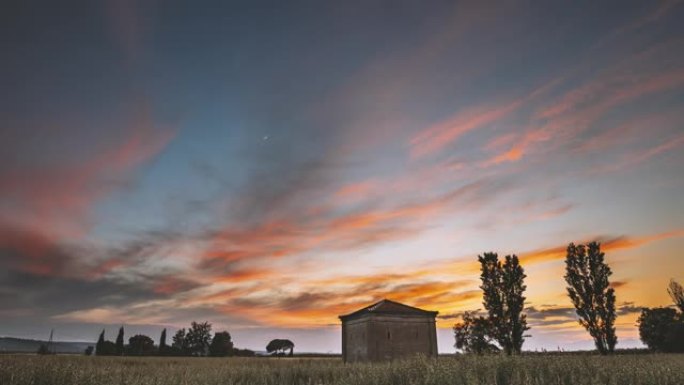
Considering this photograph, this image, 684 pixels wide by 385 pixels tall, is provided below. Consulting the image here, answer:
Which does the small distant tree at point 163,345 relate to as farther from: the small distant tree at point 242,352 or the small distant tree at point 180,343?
the small distant tree at point 242,352

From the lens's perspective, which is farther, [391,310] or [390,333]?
[391,310]

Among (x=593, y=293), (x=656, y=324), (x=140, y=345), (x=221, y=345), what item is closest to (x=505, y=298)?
(x=593, y=293)

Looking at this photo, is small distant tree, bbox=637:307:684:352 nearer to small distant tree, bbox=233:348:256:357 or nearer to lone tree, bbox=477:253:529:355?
lone tree, bbox=477:253:529:355

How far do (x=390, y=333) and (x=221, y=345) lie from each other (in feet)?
307

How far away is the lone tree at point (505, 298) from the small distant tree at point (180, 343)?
95391 mm

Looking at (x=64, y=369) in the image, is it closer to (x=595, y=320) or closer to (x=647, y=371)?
(x=647, y=371)

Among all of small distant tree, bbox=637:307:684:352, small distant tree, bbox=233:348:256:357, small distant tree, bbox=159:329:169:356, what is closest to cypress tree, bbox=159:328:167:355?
small distant tree, bbox=159:329:169:356

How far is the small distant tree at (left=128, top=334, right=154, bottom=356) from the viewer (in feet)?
344

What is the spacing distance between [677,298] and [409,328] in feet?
129

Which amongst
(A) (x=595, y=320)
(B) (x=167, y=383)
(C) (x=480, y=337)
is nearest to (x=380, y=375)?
(B) (x=167, y=383)

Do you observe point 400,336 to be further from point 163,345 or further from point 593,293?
point 163,345

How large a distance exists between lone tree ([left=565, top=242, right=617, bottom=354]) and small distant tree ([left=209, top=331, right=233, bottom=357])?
97353 mm

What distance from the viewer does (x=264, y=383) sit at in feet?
→ 36.7

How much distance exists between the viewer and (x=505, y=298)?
3944cm
